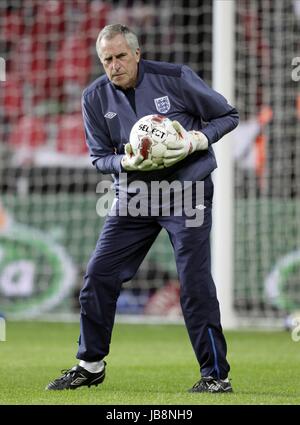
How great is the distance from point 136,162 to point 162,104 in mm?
406

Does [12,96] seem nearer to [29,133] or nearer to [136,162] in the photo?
[29,133]

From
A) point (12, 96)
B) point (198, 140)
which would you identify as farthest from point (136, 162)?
point (12, 96)

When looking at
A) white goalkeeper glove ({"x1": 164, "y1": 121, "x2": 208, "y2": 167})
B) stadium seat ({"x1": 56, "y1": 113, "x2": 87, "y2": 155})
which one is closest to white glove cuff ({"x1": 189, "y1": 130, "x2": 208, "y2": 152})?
white goalkeeper glove ({"x1": 164, "y1": 121, "x2": 208, "y2": 167})

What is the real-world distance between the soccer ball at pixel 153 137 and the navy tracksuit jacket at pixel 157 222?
224 millimetres

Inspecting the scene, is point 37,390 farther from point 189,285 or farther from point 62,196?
point 62,196

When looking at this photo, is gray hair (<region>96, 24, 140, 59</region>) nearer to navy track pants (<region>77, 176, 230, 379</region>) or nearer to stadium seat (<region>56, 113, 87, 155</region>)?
navy track pants (<region>77, 176, 230, 379</region>)

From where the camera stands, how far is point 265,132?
422 inches

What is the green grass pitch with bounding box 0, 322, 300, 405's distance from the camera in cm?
509

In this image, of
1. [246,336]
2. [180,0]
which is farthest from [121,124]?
[180,0]

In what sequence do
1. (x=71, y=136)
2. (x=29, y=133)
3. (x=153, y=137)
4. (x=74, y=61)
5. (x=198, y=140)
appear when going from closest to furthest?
1. (x=153, y=137)
2. (x=198, y=140)
3. (x=71, y=136)
4. (x=29, y=133)
5. (x=74, y=61)

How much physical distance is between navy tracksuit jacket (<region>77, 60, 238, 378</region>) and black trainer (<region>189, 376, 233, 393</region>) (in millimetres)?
35

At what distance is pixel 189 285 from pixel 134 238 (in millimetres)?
407

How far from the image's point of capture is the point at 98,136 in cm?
554

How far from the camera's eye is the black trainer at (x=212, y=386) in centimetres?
527
